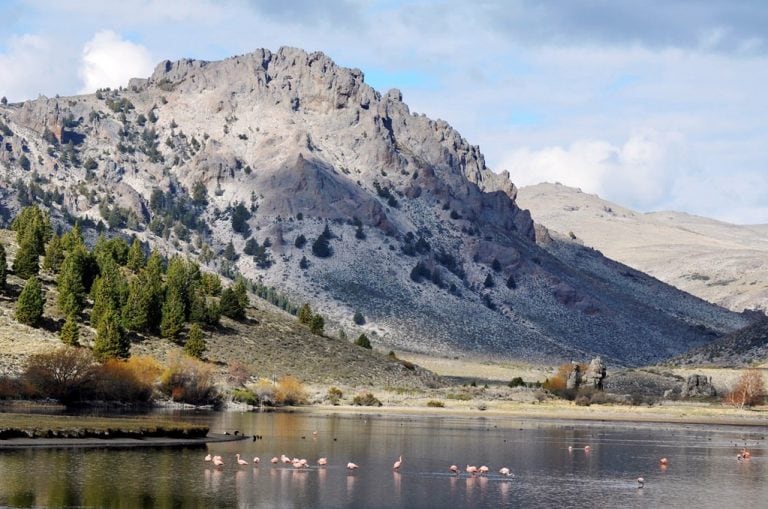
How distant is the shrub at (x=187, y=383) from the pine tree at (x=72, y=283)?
1544cm

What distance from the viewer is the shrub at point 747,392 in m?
141

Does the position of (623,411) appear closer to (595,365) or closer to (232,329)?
(595,365)

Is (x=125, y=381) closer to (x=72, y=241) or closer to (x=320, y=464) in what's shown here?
(x=320, y=464)

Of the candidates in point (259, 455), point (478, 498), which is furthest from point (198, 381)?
point (478, 498)

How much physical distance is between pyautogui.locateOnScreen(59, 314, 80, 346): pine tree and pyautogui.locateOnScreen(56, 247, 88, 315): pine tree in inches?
232

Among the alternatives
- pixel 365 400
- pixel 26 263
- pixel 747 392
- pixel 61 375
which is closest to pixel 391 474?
pixel 61 375

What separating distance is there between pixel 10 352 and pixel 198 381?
17.3 meters

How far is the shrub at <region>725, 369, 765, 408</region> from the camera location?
462ft

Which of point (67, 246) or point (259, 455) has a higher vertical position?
point (67, 246)

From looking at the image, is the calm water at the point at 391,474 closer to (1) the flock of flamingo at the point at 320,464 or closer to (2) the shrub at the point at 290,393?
(1) the flock of flamingo at the point at 320,464

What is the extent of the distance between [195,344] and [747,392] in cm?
6302

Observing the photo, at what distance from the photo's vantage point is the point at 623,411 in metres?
135

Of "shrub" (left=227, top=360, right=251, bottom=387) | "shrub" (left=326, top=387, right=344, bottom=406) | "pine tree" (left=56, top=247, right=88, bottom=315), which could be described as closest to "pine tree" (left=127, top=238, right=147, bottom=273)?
"pine tree" (left=56, top=247, right=88, bottom=315)

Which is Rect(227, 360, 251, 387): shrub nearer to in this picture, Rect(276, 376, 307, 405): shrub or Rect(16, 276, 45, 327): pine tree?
Rect(276, 376, 307, 405): shrub
